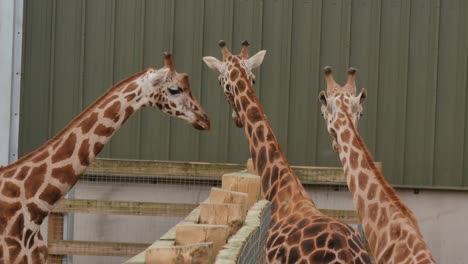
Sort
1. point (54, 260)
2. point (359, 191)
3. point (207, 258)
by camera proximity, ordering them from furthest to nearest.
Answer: point (54, 260), point (359, 191), point (207, 258)

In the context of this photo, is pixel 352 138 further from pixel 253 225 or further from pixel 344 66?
pixel 344 66

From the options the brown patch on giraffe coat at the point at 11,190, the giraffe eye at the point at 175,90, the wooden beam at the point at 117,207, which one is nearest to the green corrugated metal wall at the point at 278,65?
the wooden beam at the point at 117,207

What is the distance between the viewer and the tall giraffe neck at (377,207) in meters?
7.39

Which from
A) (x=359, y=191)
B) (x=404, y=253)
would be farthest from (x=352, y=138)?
(x=404, y=253)

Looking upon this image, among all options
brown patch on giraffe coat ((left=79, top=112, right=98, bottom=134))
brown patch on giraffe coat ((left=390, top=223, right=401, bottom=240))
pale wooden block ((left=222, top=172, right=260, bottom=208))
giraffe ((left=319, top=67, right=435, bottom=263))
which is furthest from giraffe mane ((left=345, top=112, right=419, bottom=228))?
brown patch on giraffe coat ((left=79, top=112, right=98, bottom=134))

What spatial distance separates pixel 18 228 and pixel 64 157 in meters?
0.67

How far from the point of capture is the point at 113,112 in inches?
315

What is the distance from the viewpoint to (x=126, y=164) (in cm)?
1068

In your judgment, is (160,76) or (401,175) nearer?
(160,76)

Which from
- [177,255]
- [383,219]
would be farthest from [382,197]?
[177,255]

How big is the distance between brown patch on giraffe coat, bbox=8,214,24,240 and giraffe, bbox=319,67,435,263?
242cm

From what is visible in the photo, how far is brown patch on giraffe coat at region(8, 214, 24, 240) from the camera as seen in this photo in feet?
23.9

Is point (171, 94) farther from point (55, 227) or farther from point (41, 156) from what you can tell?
point (55, 227)

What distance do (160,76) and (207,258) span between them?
14.1 feet
